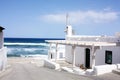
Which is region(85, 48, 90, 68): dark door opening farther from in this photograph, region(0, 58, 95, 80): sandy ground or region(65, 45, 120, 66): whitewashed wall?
region(0, 58, 95, 80): sandy ground

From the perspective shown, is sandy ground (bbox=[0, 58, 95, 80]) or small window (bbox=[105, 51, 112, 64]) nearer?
sandy ground (bbox=[0, 58, 95, 80])

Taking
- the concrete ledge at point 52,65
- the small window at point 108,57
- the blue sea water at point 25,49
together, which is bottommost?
the blue sea water at point 25,49

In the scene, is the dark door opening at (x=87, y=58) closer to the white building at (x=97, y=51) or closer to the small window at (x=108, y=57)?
the white building at (x=97, y=51)

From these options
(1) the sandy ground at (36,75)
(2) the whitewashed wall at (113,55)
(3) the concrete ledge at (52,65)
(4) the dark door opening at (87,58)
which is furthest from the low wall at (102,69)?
(4) the dark door opening at (87,58)

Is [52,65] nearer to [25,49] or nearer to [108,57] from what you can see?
[108,57]

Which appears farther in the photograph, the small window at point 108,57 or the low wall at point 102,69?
the small window at point 108,57

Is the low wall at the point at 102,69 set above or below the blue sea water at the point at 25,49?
above

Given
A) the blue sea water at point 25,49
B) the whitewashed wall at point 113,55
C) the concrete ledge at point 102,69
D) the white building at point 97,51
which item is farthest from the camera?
the blue sea water at point 25,49

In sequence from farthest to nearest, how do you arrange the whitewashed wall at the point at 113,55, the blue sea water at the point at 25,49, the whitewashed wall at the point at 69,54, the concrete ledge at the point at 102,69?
the blue sea water at the point at 25,49
the whitewashed wall at the point at 69,54
the whitewashed wall at the point at 113,55
the concrete ledge at the point at 102,69

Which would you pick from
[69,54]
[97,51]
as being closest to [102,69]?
[97,51]

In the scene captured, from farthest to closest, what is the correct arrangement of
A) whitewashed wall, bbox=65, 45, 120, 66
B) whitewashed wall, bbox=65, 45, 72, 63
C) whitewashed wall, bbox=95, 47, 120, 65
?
whitewashed wall, bbox=65, 45, 72, 63, whitewashed wall, bbox=65, 45, 120, 66, whitewashed wall, bbox=95, 47, 120, 65

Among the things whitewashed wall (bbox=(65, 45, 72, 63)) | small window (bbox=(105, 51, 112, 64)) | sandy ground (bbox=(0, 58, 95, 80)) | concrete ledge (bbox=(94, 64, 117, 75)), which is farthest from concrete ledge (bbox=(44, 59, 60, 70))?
concrete ledge (bbox=(94, 64, 117, 75))

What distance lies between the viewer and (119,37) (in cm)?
1944

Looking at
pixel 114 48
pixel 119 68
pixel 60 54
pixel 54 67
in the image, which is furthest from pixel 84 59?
pixel 60 54
